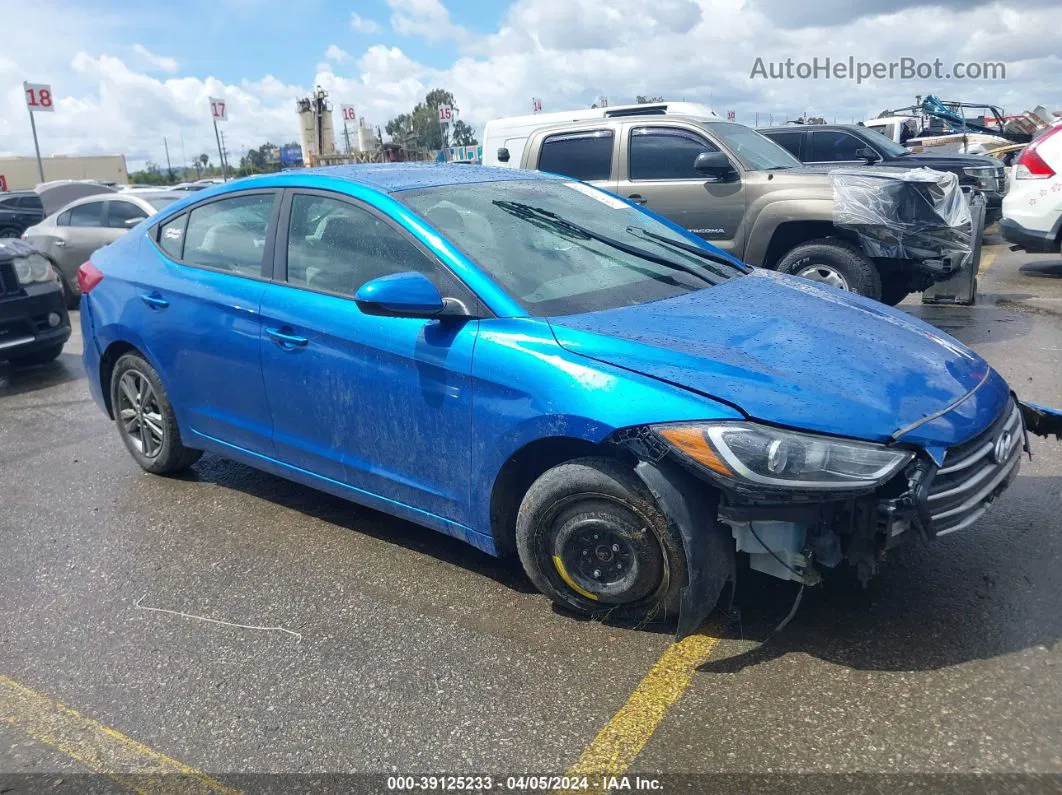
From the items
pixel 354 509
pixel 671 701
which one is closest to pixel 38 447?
pixel 354 509

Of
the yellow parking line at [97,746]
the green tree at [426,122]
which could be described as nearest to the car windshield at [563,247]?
the yellow parking line at [97,746]

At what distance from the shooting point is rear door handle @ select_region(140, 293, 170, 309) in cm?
443

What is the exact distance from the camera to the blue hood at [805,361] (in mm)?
2732

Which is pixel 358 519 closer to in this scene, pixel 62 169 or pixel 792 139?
pixel 792 139

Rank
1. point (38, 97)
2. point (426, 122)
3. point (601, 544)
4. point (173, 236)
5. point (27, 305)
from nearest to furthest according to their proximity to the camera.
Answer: point (601, 544)
point (173, 236)
point (27, 305)
point (38, 97)
point (426, 122)

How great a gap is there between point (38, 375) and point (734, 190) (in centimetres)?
645

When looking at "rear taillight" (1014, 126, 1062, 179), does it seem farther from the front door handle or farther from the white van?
the front door handle

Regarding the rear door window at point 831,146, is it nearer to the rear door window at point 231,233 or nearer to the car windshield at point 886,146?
the car windshield at point 886,146

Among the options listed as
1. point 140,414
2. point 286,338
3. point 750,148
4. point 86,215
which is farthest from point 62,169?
point 286,338

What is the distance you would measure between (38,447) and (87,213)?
684 centimetres

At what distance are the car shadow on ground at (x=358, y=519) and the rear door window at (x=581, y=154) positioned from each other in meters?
4.81

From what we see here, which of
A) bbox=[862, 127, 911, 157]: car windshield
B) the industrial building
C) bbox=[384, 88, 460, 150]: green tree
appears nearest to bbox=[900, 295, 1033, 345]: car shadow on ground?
bbox=[862, 127, 911, 157]: car windshield

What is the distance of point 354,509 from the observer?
4391mm

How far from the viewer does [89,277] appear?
4.96 m
